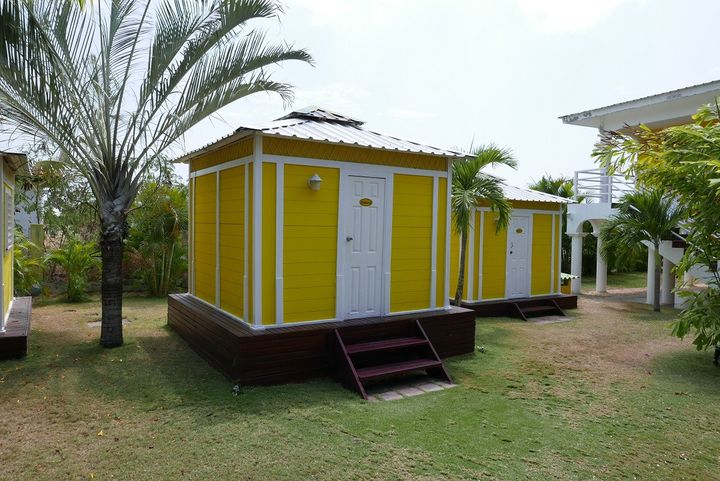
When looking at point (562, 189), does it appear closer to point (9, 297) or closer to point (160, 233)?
point (160, 233)

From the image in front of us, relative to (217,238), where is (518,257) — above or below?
below

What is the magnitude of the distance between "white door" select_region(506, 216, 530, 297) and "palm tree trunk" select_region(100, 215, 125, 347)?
7.63m

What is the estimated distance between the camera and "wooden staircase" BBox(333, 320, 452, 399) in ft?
18.1

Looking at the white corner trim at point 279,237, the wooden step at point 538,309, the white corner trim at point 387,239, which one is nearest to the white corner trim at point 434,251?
the white corner trim at point 387,239

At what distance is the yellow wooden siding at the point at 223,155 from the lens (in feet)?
20.1

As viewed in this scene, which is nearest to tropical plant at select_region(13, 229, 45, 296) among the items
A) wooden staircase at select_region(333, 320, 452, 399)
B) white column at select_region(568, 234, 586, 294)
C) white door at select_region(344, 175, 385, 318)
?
white door at select_region(344, 175, 385, 318)

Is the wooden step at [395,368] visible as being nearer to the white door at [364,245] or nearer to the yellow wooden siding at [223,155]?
the white door at [364,245]

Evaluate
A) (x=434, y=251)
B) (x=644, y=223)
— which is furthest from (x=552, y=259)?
(x=434, y=251)

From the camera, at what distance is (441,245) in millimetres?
7250

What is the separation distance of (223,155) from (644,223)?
912 cm

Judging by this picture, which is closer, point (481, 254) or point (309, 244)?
point (309, 244)

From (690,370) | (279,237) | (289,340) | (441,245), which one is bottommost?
(690,370)

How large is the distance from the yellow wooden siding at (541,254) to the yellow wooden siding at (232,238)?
282 inches

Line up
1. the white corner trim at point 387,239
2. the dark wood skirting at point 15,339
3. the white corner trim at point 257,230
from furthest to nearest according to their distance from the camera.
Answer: the white corner trim at point 387,239
the dark wood skirting at point 15,339
the white corner trim at point 257,230
